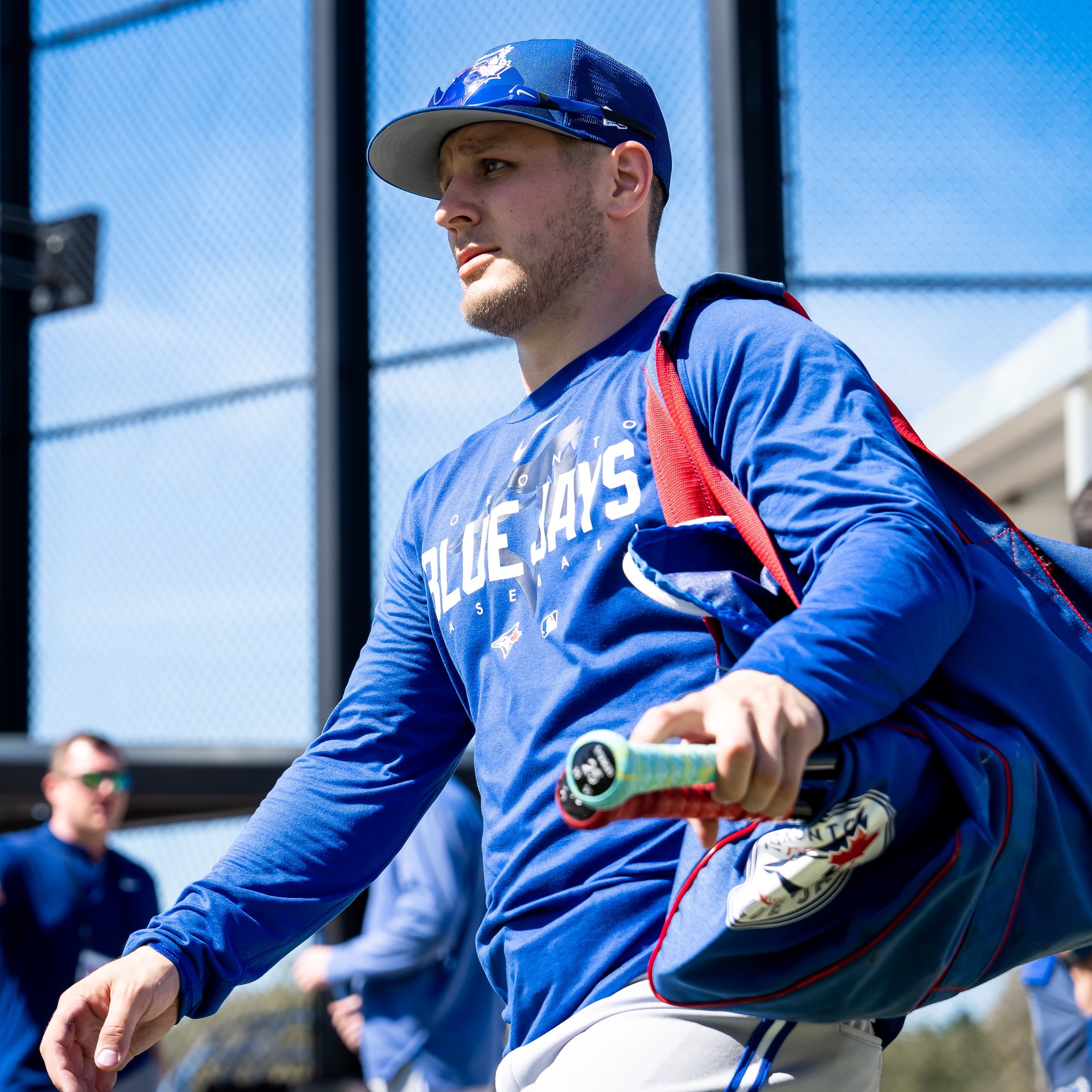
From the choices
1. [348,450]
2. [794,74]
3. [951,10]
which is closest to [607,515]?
[794,74]

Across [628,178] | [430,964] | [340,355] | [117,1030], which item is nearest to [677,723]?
[117,1030]

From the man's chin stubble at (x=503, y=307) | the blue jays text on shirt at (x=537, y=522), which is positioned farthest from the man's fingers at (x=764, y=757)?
the man's chin stubble at (x=503, y=307)

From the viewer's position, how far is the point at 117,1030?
65.5 inches

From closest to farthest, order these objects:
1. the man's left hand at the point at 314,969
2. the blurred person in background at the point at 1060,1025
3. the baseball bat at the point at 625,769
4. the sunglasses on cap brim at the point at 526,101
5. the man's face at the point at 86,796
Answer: the baseball bat at the point at 625,769 < the sunglasses on cap brim at the point at 526,101 < the man's left hand at the point at 314,969 < the blurred person in background at the point at 1060,1025 < the man's face at the point at 86,796

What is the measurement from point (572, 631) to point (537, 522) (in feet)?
0.62

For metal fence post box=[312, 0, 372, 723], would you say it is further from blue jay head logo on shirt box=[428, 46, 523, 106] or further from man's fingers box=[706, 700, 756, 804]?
man's fingers box=[706, 700, 756, 804]

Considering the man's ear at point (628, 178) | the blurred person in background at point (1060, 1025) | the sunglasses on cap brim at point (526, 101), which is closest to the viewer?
the sunglasses on cap brim at point (526, 101)

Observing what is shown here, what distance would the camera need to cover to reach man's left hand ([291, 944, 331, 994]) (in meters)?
4.90

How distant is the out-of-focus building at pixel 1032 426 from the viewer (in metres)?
6.66

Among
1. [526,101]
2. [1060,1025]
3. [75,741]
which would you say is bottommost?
[1060,1025]

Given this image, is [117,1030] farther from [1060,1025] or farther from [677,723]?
[1060,1025]

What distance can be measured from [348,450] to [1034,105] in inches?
126

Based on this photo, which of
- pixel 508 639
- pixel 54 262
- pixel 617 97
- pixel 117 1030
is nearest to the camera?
pixel 117 1030

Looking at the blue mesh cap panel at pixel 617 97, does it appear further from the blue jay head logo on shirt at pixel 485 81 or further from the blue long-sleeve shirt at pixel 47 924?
the blue long-sleeve shirt at pixel 47 924
